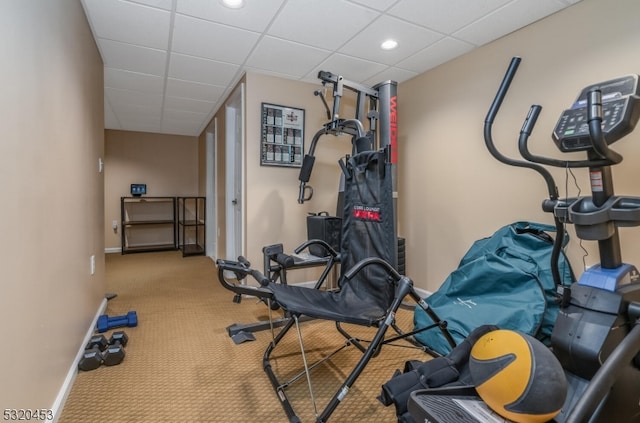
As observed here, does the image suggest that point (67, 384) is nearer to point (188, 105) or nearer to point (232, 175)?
point (232, 175)

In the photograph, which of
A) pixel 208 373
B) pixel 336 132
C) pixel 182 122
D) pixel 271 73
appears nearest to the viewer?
pixel 208 373

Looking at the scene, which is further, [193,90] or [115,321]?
[193,90]

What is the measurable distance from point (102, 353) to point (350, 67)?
9.80ft

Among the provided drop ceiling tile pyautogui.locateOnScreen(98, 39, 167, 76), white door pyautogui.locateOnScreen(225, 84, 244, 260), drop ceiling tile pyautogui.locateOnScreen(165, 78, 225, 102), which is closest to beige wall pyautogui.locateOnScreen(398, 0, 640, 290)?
white door pyautogui.locateOnScreen(225, 84, 244, 260)

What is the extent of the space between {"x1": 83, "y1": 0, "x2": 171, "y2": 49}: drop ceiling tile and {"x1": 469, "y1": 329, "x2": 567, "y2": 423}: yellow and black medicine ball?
8.80 feet

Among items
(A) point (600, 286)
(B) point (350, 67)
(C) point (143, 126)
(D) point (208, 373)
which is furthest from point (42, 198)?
(C) point (143, 126)

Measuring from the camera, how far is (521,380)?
3.34 ft

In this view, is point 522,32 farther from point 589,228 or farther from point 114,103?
point 114,103

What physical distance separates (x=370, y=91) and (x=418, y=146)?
2.53 feet

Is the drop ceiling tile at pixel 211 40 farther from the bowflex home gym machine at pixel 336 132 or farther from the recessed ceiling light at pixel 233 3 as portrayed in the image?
the bowflex home gym machine at pixel 336 132

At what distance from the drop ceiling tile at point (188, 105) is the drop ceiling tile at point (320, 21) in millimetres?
2116

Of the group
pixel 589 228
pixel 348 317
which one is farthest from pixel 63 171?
pixel 589 228

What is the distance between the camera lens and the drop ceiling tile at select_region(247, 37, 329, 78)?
2588 millimetres

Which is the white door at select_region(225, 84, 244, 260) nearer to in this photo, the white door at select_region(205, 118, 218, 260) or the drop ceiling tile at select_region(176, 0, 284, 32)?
the white door at select_region(205, 118, 218, 260)
